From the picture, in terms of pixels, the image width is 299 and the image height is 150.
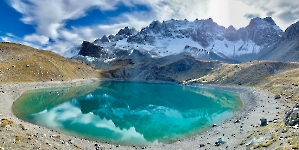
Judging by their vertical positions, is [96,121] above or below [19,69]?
below

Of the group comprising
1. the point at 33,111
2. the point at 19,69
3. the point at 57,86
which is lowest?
the point at 33,111

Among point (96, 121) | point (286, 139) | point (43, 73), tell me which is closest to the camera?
point (286, 139)

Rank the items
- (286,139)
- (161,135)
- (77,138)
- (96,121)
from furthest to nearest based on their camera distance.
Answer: (96,121) → (161,135) → (77,138) → (286,139)

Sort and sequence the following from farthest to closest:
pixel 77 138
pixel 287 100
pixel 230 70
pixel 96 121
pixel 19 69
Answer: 1. pixel 230 70
2. pixel 19 69
3. pixel 287 100
4. pixel 96 121
5. pixel 77 138

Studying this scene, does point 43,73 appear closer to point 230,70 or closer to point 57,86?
point 57,86

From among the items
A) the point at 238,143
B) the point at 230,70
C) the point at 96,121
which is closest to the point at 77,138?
the point at 96,121

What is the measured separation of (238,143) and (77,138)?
92.8 ft

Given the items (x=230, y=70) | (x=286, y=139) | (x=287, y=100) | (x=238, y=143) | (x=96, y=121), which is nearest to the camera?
(x=286, y=139)

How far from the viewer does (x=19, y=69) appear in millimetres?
101188

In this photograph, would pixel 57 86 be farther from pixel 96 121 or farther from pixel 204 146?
pixel 204 146

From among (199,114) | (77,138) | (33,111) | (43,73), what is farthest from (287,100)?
(43,73)

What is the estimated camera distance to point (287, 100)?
6625cm

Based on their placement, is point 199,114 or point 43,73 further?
point 43,73

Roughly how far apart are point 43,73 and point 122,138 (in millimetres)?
88407
